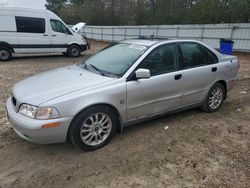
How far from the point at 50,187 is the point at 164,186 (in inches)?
49.4

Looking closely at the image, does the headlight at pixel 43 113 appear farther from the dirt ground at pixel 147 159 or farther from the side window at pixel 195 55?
the side window at pixel 195 55

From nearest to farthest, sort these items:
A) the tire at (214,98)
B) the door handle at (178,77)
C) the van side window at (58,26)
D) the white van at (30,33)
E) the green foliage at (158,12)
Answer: the door handle at (178,77)
the tire at (214,98)
the white van at (30,33)
the van side window at (58,26)
the green foliage at (158,12)

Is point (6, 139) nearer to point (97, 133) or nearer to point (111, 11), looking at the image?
point (97, 133)

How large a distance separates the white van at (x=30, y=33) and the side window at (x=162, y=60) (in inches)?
363

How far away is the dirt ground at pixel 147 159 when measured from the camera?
Result: 279 centimetres

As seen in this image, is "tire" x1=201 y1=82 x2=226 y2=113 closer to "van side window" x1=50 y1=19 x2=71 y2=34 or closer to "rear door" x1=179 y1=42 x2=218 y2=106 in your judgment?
"rear door" x1=179 y1=42 x2=218 y2=106

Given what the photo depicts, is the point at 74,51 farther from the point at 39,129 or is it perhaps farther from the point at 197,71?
the point at 39,129

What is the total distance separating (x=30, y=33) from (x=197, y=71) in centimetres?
947

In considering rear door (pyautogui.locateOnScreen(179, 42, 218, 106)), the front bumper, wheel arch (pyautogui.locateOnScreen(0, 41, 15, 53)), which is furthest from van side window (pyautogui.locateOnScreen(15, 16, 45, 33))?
the front bumper

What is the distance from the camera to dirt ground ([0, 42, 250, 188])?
2.79 m

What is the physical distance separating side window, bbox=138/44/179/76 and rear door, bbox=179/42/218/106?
0.64ft

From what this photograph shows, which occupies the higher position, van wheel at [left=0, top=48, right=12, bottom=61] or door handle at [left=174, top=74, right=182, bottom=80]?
door handle at [left=174, top=74, right=182, bottom=80]

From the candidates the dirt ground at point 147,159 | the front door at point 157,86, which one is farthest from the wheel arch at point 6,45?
the front door at point 157,86

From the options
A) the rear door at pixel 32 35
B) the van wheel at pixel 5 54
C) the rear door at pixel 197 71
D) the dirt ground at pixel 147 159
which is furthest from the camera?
the rear door at pixel 32 35
